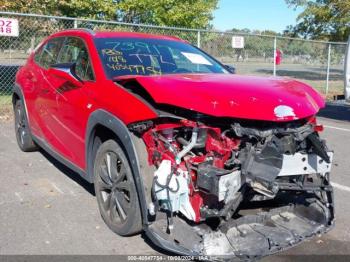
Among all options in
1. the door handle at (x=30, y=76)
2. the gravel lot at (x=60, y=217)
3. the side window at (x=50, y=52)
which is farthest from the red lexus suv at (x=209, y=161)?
the door handle at (x=30, y=76)

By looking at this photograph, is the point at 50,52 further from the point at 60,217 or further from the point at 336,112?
the point at 336,112

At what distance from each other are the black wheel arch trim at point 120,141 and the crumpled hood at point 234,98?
15.8 inches

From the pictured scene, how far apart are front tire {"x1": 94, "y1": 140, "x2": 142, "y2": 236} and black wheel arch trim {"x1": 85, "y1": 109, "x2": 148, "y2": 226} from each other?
0.10 m

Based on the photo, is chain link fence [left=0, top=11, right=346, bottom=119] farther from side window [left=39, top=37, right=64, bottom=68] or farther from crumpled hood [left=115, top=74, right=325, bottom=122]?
crumpled hood [left=115, top=74, right=325, bottom=122]

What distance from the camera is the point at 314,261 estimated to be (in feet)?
11.8

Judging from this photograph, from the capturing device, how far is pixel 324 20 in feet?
70.5

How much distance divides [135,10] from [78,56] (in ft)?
35.1

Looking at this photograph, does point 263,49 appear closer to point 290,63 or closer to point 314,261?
point 290,63

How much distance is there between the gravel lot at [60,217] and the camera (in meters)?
3.74

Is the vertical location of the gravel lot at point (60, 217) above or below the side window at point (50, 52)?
below

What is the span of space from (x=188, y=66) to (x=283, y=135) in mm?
1713

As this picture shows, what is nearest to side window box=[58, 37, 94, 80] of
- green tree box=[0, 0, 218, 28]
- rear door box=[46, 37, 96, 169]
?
rear door box=[46, 37, 96, 169]

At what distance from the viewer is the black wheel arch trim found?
3.46m

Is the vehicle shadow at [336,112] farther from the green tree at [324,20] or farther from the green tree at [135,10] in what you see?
the green tree at [324,20]
